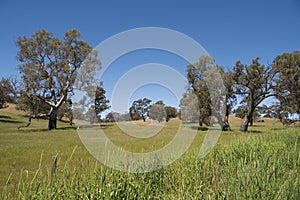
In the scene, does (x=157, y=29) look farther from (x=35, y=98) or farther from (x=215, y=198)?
(x=35, y=98)

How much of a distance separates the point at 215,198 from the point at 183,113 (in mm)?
31719

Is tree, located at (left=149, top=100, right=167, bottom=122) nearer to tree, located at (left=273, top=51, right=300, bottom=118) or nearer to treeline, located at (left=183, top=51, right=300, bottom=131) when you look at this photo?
treeline, located at (left=183, top=51, right=300, bottom=131)

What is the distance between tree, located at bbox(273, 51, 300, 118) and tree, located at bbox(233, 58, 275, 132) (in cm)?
115

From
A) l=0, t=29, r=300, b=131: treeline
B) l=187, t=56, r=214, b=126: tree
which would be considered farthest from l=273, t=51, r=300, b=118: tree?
l=187, t=56, r=214, b=126: tree

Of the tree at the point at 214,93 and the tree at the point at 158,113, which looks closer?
the tree at the point at 158,113

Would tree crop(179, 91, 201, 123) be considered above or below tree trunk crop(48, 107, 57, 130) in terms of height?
above

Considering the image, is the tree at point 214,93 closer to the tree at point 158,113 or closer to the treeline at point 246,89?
the treeline at point 246,89

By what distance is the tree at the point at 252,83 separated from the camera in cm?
3362

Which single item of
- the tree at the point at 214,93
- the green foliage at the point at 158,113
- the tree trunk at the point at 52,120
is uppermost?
the tree at the point at 214,93

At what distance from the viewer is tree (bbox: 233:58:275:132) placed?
110ft

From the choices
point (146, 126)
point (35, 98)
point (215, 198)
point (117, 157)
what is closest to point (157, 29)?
point (117, 157)

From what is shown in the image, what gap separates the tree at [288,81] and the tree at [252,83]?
1.15 meters

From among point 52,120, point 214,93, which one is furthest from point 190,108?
point 52,120

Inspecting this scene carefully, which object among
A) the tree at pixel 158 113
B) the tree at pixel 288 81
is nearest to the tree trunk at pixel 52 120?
the tree at pixel 158 113
